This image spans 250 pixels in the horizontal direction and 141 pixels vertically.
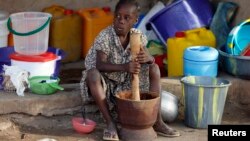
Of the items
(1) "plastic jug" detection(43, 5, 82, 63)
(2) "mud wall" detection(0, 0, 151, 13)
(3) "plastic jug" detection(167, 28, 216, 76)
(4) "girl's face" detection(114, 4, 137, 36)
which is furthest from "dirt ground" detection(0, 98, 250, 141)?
(2) "mud wall" detection(0, 0, 151, 13)

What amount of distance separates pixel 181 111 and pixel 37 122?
1.40 m

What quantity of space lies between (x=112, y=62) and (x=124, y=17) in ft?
1.48

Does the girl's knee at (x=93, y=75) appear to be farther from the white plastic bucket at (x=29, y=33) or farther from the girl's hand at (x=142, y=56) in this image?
the white plastic bucket at (x=29, y=33)

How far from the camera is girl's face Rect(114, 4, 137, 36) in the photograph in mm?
5405

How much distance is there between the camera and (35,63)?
238 inches

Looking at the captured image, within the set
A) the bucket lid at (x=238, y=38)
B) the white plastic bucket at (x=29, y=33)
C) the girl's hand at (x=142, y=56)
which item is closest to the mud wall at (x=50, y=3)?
the bucket lid at (x=238, y=38)

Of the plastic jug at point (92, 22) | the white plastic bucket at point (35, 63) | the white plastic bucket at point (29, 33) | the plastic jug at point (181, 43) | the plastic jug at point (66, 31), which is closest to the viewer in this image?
the white plastic bucket at point (35, 63)

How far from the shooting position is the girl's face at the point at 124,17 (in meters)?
5.41

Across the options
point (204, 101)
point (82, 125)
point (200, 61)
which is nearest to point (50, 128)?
point (82, 125)

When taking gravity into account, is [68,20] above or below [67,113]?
above

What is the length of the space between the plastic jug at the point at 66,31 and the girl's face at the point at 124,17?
7.58 ft

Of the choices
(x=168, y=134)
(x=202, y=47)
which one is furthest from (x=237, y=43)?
(x=168, y=134)

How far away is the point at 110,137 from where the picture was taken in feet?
17.5

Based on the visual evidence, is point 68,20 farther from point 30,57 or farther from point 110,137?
point 110,137
